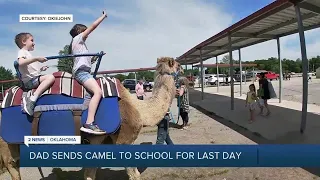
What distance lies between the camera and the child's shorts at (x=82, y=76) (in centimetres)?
430

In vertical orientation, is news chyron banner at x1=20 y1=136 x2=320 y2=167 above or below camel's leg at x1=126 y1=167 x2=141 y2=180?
above

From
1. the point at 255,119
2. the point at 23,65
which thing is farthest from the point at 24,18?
the point at 255,119

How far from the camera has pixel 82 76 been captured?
169 inches

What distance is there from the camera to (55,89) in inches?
174

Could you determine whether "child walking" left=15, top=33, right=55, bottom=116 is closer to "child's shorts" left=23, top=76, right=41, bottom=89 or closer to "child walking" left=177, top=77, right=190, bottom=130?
"child's shorts" left=23, top=76, right=41, bottom=89

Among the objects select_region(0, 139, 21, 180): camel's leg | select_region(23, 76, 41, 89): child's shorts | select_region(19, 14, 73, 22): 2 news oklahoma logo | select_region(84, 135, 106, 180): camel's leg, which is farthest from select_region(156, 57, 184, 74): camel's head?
select_region(0, 139, 21, 180): camel's leg

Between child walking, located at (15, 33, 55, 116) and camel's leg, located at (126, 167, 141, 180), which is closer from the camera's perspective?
child walking, located at (15, 33, 55, 116)

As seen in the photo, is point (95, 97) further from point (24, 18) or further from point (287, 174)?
point (287, 174)

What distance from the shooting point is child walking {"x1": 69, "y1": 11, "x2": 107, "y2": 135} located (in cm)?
421

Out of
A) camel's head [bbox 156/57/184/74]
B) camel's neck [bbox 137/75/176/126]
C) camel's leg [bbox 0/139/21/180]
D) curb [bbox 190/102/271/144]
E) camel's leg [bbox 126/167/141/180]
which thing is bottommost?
curb [bbox 190/102/271/144]

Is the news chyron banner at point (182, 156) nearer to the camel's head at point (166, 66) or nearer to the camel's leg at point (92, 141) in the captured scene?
the camel's leg at point (92, 141)

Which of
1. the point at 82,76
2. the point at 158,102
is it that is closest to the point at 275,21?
the point at 158,102

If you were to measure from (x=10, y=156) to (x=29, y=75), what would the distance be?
1197mm

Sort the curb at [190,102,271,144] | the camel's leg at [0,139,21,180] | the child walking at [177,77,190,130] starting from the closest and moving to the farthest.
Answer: the camel's leg at [0,139,21,180] → the curb at [190,102,271,144] → the child walking at [177,77,190,130]
